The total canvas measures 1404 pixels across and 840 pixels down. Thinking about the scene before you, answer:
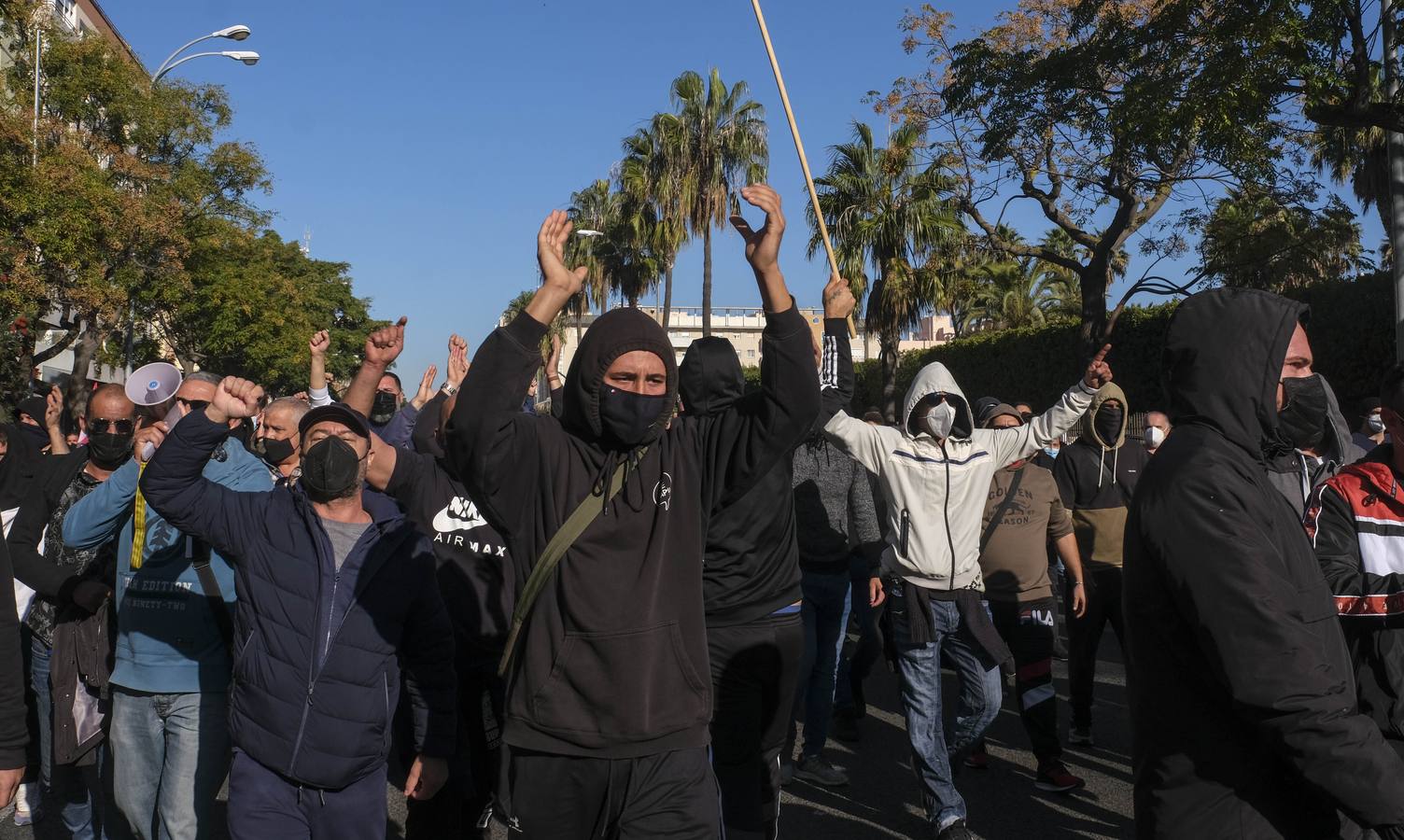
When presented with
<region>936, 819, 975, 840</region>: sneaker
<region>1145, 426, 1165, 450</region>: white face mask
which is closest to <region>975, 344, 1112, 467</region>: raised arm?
<region>936, 819, 975, 840</region>: sneaker

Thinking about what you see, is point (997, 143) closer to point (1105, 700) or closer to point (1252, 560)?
point (1105, 700)

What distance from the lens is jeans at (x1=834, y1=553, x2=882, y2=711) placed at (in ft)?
24.7

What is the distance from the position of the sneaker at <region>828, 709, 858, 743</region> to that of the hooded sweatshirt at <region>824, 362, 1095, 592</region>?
213 centimetres

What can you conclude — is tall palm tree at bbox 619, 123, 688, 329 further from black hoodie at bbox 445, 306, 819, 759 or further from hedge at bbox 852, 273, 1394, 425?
black hoodie at bbox 445, 306, 819, 759

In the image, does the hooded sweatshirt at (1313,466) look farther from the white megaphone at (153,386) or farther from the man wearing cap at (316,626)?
the white megaphone at (153,386)

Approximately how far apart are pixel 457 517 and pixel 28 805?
2930mm

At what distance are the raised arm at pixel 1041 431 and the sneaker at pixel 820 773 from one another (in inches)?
79.2

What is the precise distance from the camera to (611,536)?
2.91 metres

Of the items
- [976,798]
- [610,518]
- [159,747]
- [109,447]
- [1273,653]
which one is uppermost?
[109,447]

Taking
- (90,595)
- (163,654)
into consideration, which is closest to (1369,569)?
(163,654)

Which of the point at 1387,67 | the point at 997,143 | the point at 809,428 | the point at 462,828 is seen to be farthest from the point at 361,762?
the point at 997,143

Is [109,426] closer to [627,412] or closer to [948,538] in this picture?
[627,412]

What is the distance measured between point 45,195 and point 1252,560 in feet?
88.4

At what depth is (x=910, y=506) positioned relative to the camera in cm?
557
